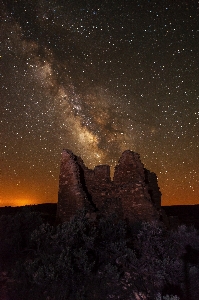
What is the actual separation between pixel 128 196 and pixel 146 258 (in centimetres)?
342

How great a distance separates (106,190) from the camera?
13.3 m

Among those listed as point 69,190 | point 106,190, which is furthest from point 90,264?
Answer: point 106,190

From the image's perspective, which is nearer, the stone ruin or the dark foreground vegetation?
the dark foreground vegetation

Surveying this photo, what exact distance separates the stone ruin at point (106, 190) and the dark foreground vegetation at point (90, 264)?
0.89 metres

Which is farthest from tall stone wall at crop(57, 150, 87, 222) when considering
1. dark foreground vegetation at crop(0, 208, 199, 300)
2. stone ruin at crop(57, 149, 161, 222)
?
dark foreground vegetation at crop(0, 208, 199, 300)

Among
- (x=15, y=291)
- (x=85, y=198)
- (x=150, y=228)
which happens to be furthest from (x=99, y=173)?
(x=15, y=291)

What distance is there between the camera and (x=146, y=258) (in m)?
9.86

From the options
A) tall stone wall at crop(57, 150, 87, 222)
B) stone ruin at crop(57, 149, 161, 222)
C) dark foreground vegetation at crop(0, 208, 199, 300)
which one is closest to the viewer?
dark foreground vegetation at crop(0, 208, 199, 300)

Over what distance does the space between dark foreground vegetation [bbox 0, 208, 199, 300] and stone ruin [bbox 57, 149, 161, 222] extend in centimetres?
89

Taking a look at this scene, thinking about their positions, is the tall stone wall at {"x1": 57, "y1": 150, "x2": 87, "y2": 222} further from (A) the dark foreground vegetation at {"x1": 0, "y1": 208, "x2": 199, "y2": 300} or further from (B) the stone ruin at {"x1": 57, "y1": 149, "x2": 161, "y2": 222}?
(A) the dark foreground vegetation at {"x1": 0, "y1": 208, "x2": 199, "y2": 300}

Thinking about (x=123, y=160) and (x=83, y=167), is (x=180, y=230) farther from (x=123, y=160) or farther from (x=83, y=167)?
(x=83, y=167)

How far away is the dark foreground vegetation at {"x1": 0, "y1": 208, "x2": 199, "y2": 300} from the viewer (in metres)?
7.97

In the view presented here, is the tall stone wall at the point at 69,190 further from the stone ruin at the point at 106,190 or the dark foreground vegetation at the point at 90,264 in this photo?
the dark foreground vegetation at the point at 90,264

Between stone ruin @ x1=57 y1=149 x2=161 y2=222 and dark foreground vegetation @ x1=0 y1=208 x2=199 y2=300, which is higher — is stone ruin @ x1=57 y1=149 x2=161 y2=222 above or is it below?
above
